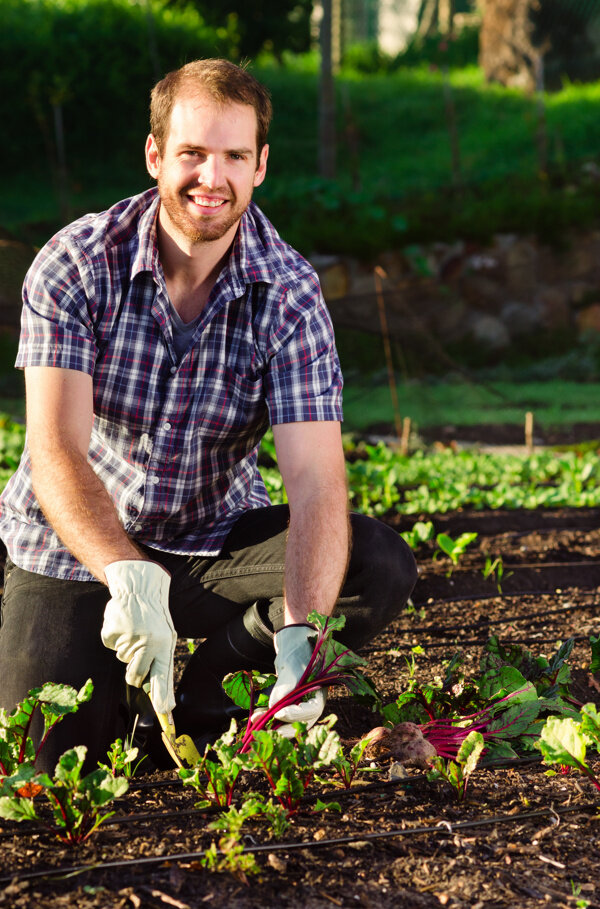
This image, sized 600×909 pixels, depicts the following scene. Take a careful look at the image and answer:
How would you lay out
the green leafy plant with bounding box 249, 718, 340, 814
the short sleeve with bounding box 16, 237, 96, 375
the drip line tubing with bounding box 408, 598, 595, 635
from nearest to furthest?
the green leafy plant with bounding box 249, 718, 340, 814 → the short sleeve with bounding box 16, 237, 96, 375 → the drip line tubing with bounding box 408, 598, 595, 635

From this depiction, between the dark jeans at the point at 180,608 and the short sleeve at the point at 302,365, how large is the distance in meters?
0.30

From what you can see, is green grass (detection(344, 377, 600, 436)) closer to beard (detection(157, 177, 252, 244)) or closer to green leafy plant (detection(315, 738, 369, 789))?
beard (detection(157, 177, 252, 244))

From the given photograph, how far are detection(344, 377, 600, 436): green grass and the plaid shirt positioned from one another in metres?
4.51

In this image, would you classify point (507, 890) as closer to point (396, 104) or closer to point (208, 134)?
point (208, 134)

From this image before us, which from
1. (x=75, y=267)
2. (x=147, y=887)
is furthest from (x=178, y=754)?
(x=75, y=267)

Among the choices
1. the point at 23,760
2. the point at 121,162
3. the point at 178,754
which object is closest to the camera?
the point at 23,760

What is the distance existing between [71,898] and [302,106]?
11.6 m

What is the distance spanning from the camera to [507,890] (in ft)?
4.90

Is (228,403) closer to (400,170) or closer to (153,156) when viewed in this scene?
(153,156)

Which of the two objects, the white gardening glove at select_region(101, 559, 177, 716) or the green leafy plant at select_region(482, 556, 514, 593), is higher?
the white gardening glove at select_region(101, 559, 177, 716)

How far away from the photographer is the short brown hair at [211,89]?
2188 millimetres

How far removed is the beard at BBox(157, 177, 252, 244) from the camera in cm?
222

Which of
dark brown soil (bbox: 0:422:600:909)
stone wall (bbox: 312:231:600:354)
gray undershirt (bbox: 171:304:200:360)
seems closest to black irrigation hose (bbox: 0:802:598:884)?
dark brown soil (bbox: 0:422:600:909)

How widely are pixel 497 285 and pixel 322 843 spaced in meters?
8.16
